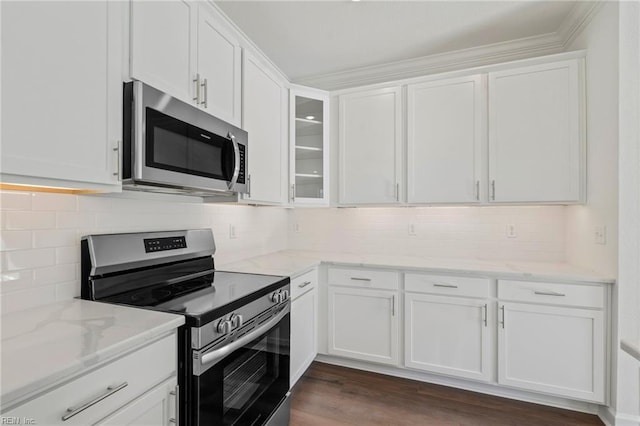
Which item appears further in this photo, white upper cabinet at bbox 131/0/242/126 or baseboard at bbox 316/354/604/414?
baseboard at bbox 316/354/604/414

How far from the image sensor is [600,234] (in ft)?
6.53

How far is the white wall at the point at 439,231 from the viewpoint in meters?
2.52

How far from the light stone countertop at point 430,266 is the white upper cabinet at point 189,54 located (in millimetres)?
1026

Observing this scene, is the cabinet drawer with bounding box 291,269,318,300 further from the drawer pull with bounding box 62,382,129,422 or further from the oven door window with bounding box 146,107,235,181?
the drawer pull with bounding box 62,382,129,422

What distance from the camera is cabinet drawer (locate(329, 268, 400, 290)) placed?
240 cm

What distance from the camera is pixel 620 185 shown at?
1804 millimetres

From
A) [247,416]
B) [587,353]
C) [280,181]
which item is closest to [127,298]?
[247,416]

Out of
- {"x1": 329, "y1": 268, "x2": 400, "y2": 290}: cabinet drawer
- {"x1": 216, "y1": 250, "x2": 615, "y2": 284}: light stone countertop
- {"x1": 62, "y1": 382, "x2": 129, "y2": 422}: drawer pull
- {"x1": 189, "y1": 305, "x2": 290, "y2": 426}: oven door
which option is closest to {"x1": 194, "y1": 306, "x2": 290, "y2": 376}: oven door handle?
{"x1": 189, "y1": 305, "x2": 290, "y2": 426}: oven door

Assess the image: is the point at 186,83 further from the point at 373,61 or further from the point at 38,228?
the point at 373,61

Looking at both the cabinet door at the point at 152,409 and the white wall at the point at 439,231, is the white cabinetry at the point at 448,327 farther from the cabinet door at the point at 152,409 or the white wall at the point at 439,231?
the cabinet door at the point at 152,409

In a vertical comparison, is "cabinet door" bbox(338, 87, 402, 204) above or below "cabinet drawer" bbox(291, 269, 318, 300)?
above

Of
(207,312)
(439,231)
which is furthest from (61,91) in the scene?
(439,231)

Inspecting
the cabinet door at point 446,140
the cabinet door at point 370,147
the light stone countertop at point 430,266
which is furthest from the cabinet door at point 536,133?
the cabinet door at point 370,147

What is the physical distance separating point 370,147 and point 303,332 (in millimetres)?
1624
